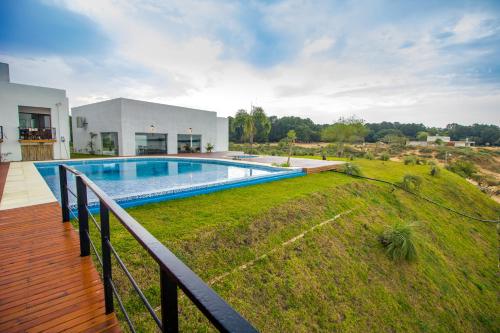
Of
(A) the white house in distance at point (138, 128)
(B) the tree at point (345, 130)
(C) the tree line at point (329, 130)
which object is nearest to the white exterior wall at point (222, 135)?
Answer: (C) the tree line at point (329, 130)

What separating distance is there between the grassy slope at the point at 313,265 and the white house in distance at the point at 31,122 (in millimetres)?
12507

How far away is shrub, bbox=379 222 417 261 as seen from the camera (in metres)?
6.11

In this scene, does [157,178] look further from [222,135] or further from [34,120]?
[222,135]

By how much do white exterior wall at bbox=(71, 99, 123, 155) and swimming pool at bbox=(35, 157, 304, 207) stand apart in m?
3.89

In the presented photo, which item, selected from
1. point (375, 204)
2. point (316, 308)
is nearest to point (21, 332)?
point (316, 308)

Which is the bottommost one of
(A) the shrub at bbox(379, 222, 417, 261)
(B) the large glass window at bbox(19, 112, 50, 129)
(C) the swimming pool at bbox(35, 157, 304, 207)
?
(A) the shrub at bbox(379, 222, 417, 261)

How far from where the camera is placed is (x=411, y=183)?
11836mm

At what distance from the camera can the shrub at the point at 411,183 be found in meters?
11.5

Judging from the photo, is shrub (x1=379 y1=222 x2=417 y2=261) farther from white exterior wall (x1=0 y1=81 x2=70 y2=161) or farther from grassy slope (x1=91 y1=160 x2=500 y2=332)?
white exterior wall (x1=0 y1=81 x2=70 y2=161)

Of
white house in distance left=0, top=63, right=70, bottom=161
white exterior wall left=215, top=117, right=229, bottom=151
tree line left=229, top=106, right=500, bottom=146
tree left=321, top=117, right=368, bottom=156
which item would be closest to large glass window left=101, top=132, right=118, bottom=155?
white house in distance left=0, top=63, right=70, bottom=161

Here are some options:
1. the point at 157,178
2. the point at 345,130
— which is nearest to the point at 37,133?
the point at 157,178

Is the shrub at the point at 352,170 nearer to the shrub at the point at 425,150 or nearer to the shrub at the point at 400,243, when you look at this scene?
the shrub at the point at 400,243

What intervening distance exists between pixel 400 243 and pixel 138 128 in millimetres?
17535

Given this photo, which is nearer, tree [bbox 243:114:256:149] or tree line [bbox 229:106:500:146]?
tree [bbox 243:114:256:149]
